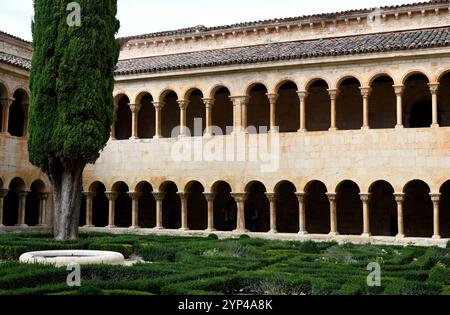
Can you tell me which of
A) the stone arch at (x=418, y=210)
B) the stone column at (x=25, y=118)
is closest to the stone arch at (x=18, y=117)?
the stone column at (x=25, y=118)

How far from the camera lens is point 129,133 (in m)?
30.0

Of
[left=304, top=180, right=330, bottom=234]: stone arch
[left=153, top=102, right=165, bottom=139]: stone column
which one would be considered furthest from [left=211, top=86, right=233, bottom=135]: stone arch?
[left=304, top=180, right=330, bottom=234]: stone arch

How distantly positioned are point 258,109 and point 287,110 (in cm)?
134

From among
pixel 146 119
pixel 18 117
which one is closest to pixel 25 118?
pixel 18 117

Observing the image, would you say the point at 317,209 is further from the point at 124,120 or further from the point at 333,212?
the point at 124,120

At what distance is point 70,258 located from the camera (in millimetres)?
13242

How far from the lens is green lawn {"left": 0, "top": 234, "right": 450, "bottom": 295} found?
10.1 meters

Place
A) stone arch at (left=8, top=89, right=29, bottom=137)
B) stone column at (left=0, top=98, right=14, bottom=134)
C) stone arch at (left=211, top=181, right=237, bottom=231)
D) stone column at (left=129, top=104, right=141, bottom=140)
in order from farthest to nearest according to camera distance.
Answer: stone arch at (left=211, top=181, right=237, bottom=231) → stone arch at (left=8, top=89, right=29, bottom=137) → stone column at (left=129, top=104, right=141, bottom=140) → stone column at (left=0, top=98, right=14, bottom=134)

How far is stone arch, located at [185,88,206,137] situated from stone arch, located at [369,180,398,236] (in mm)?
8255

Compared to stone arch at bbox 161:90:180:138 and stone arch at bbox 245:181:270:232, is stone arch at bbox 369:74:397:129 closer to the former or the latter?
stone arch at bbox 245:181:270:232

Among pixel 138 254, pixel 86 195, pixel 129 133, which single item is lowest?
pixel 138 254
